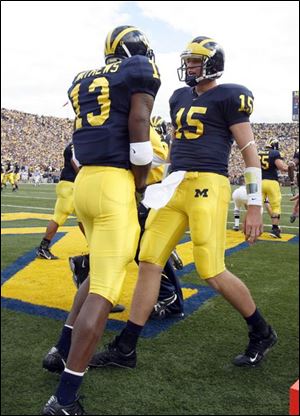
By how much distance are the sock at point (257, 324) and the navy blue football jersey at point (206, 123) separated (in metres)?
0.73

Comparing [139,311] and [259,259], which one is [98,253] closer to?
[139,311]

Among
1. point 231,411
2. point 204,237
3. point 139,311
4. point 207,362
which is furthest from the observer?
point 207,362

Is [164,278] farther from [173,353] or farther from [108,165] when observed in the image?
[108,165]

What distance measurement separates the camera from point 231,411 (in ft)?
4.37

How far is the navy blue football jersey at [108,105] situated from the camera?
62 centimetres

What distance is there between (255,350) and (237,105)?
40.8 inches

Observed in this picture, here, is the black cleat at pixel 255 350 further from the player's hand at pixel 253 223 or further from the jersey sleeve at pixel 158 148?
the jersey sleeve at pixel 158 148

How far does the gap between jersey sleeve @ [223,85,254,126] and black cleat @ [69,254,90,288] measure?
0.35 metres

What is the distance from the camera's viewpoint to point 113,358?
127 centimetres

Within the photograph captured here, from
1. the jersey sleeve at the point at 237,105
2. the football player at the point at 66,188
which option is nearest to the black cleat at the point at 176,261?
the football player at the point at 66,188

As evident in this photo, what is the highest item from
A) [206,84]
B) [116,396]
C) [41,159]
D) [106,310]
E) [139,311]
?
[206,84]

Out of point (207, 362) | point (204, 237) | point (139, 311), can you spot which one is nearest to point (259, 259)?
point (207, 362)

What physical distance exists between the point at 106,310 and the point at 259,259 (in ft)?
6.79

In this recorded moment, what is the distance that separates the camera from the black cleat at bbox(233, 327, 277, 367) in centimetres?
152
